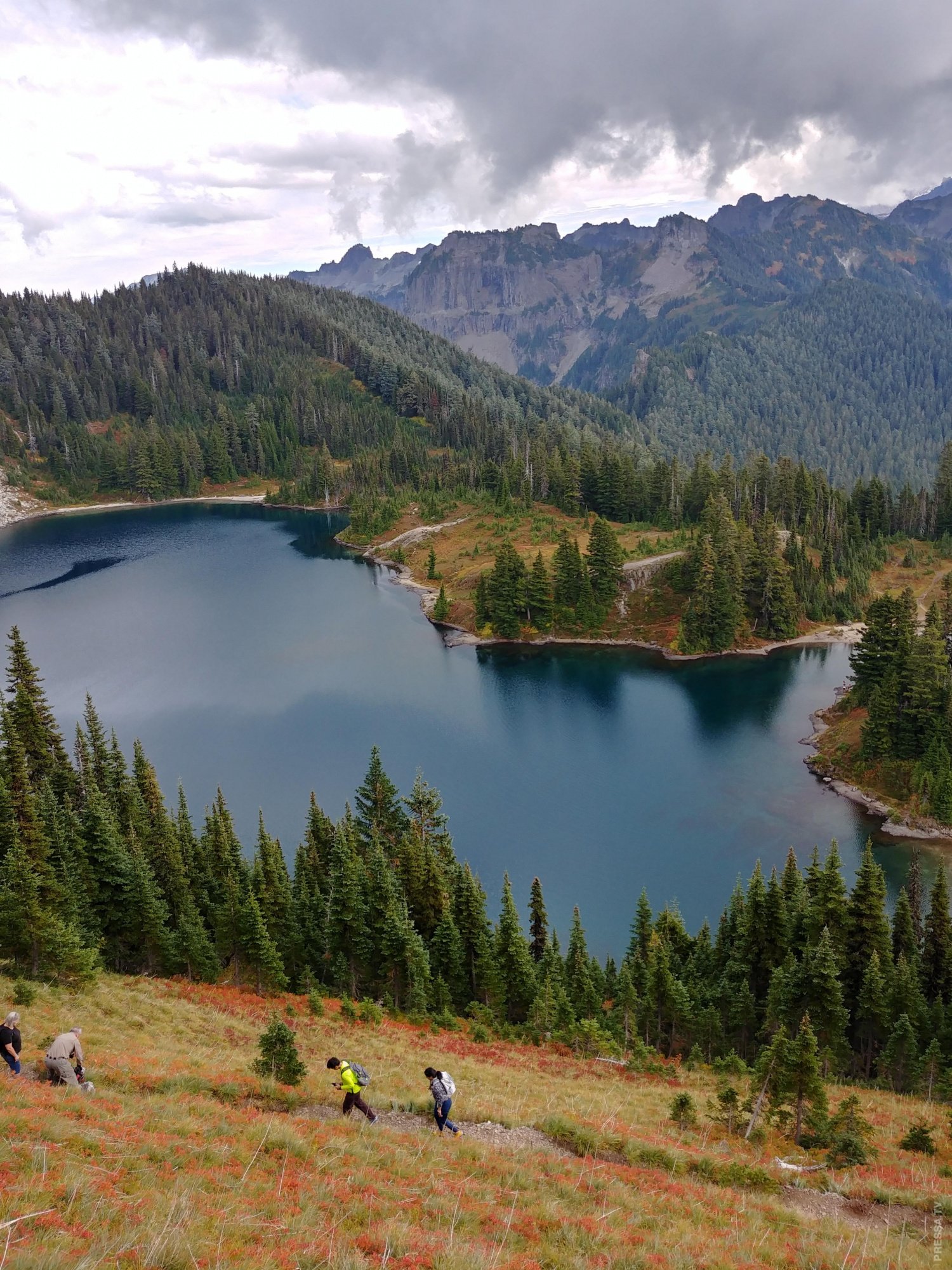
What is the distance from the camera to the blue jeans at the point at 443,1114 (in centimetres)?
2405

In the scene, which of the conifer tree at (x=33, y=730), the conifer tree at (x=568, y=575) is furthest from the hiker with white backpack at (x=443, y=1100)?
the conifer tree at (x=568, y=575)

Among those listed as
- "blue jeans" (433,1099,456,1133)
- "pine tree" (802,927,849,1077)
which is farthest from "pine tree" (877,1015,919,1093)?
"blue jeans" (433,1099,456,1133)

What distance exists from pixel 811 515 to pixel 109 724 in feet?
397

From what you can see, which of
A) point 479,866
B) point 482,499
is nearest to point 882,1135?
point 479,866

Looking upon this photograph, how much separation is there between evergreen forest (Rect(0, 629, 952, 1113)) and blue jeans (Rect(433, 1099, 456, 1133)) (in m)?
19.6

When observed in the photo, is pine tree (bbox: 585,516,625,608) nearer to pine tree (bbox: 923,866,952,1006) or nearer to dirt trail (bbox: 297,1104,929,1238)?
pine tree (bbox: 923,866,952,1006)

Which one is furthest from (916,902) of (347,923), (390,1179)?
(390,1179)

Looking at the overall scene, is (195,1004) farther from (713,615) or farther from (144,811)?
(713,615)

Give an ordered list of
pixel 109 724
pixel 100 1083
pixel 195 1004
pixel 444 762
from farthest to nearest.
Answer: pixel 109 724
pixel 444 762
pixel 195 1004
pixel 100 1083

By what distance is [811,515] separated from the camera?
149 metres

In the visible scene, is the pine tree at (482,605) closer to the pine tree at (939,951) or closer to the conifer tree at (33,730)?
the conifer tree at (33,730)

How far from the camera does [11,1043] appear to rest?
76.5ft

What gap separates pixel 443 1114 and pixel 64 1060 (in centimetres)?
1074

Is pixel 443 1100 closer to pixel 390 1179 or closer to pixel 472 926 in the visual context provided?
pixel 390 1179
